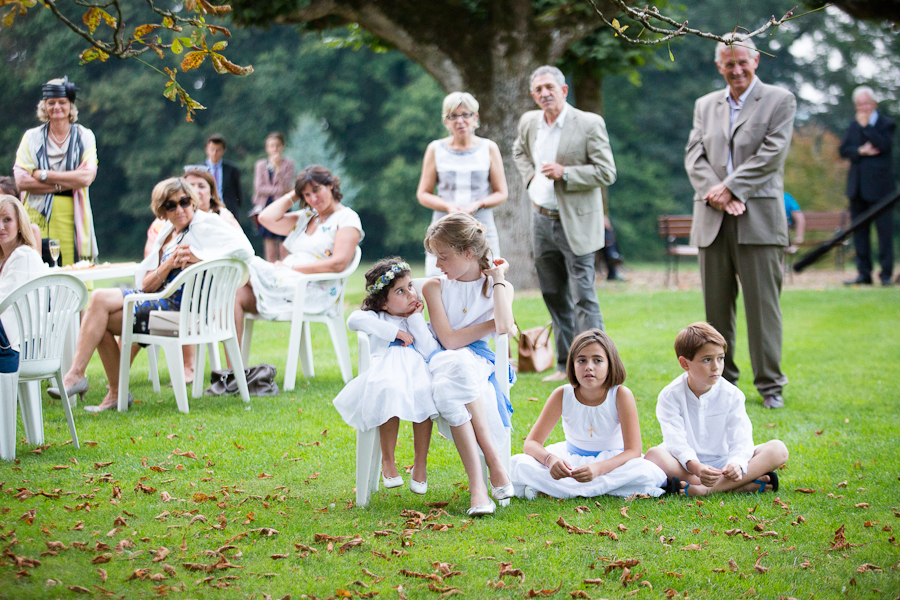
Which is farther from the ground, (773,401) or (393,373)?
(393,373)

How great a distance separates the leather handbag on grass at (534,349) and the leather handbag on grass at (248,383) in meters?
1.88

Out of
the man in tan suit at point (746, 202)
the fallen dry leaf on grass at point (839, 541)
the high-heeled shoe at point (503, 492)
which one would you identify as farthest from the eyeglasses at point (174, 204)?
the fallen dry leaf on grass at point (839, 541)

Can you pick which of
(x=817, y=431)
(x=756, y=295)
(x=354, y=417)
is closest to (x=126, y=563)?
(x=354, y=417)

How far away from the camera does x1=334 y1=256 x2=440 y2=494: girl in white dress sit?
10.9 ft

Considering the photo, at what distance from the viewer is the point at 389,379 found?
336 cm

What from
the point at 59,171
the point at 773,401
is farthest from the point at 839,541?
the point at 59,171

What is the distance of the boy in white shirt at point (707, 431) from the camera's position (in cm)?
354

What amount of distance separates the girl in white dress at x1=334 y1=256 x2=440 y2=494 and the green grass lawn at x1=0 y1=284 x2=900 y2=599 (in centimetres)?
27

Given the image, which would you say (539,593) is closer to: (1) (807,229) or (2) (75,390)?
(2) (75,390)

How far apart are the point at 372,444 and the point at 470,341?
1.94 feet

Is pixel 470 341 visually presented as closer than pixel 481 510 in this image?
No

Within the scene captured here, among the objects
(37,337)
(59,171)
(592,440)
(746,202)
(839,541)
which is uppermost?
(59,171)

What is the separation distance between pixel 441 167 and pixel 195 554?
12.7 feet

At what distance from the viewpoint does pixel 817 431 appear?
4727 mm
